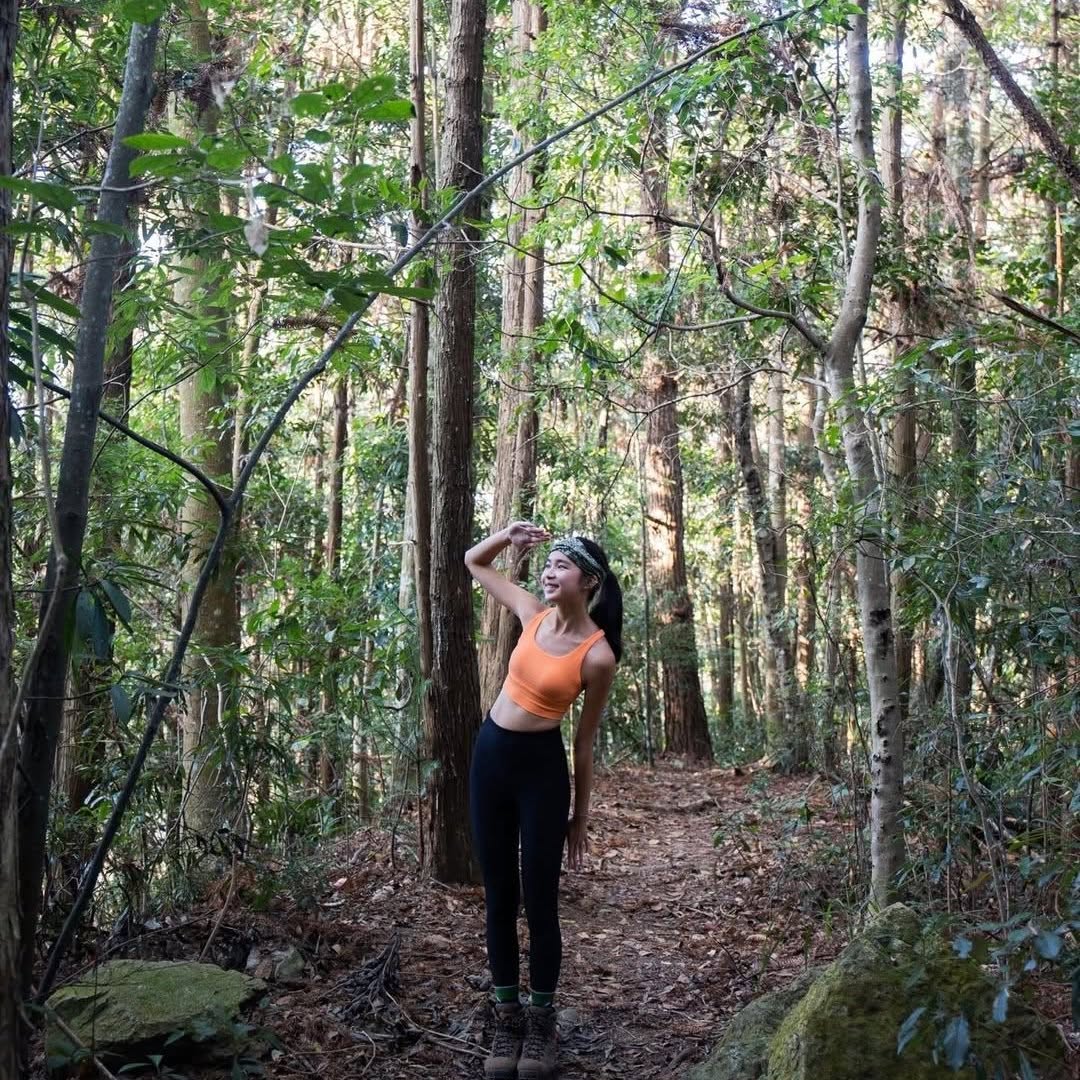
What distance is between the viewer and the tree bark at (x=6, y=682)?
103 inches

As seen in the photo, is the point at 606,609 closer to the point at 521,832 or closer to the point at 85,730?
the point at 521,832

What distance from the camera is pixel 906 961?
3713 mm

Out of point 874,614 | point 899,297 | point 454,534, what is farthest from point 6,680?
point 899,297

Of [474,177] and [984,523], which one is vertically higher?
[474,177]

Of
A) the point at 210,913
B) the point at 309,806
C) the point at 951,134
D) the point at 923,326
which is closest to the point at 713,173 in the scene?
the point at 923,326

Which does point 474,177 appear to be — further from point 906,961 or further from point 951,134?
point 951,134

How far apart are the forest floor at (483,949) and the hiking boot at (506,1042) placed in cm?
15

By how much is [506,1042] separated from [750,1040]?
933 mm

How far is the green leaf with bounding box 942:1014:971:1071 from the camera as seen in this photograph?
267cm

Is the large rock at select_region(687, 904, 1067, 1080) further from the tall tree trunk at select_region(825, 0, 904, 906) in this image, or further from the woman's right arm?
the woman's right arm

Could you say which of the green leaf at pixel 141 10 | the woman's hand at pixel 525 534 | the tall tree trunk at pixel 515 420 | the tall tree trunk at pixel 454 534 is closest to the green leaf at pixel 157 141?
the green leaf at pixel 141 10

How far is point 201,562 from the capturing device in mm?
7953

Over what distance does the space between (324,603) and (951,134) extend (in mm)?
12820

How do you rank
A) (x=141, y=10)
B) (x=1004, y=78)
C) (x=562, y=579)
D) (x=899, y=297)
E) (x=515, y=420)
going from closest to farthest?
1. (x=141, y=10)
2. (x=562, y=579)
3. (x=1004, y=78)
4. (x=899, y=297)
5. (x=515, y=420)
